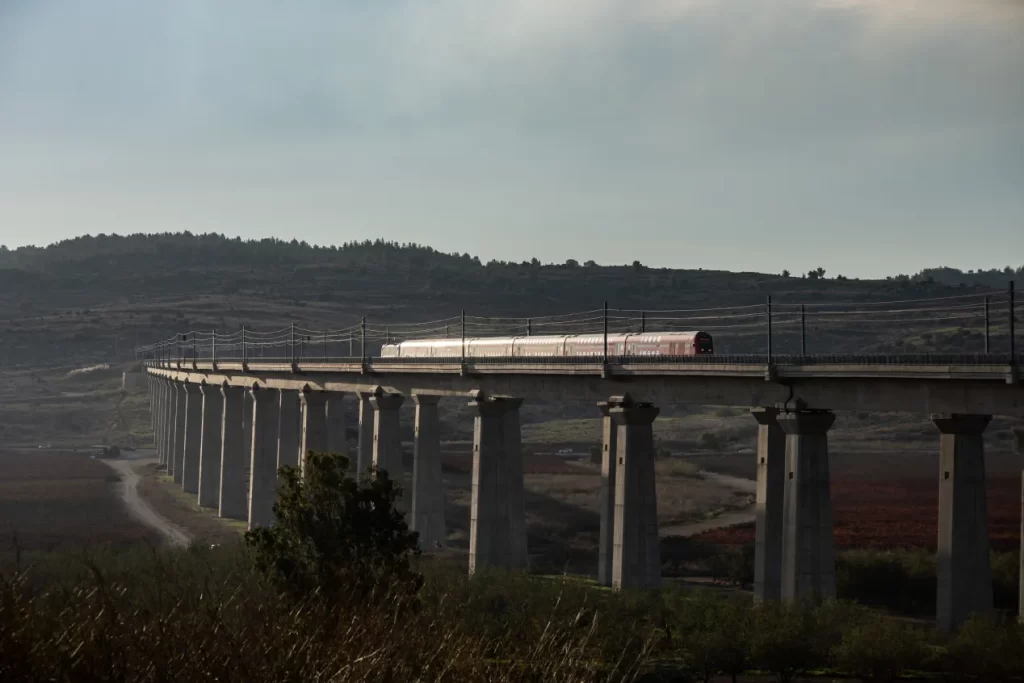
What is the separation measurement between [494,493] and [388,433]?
49.0ft

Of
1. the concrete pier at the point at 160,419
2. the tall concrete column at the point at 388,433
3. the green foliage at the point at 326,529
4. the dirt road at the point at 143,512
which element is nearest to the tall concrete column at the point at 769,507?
the green foliage at the point at 326,529

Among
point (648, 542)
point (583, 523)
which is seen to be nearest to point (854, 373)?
point (648, 542)

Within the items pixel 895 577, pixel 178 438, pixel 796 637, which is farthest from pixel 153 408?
pixel 796 637

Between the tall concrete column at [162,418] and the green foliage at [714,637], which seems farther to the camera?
the tall concrete column at [162,418]

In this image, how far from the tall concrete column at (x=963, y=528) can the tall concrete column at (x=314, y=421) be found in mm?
51181

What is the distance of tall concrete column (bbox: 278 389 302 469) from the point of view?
94.9 meters

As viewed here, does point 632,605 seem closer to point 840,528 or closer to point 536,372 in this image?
point 536,372

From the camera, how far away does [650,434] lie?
56.2 metres

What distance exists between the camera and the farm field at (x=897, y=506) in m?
71.4

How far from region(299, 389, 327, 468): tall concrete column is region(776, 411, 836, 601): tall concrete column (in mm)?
44902

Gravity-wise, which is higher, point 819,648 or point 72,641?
point 72,641

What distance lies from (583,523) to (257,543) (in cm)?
5234

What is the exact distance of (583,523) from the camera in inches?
3565

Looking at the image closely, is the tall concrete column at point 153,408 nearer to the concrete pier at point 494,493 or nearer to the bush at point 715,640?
the concrete pier at point 494,493
